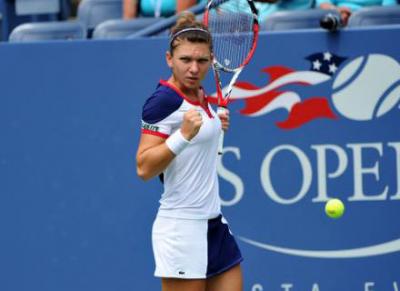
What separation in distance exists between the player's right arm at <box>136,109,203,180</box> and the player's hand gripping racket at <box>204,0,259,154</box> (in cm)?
63

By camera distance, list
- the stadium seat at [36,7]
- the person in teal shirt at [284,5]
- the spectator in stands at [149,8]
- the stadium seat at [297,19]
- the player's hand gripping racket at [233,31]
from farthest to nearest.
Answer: the stadium seat at [36,7] → the spectator in stands at [149,8] → the person in teal shirt at [284,5] → the stadium seat at [297,19] → the player's hand gripping racket at [233,31]

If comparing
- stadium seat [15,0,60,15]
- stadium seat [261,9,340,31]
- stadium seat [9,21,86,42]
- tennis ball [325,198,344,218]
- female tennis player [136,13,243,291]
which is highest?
stadium seat [261,9,340,31]

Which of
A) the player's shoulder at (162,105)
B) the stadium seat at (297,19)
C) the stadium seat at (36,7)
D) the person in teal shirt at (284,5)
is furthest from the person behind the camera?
the stadium seat at (36,7)

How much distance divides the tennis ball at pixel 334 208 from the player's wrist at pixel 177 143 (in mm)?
1431

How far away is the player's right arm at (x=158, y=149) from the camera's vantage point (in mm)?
4227

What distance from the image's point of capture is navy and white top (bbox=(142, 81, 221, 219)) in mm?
4422

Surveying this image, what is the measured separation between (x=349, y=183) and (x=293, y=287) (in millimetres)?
624

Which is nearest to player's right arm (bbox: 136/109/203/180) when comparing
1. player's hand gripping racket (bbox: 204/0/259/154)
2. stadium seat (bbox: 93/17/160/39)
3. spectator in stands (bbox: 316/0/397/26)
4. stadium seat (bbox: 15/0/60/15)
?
player's hand gripping racket (bbox: 204/0/259/154)

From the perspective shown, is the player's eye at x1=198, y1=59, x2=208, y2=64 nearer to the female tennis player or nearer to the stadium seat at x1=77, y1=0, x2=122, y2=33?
the female tennis player

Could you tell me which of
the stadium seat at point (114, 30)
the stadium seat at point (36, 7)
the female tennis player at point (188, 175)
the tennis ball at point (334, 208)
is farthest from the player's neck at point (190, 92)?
the stadium seat at point (36, 7)

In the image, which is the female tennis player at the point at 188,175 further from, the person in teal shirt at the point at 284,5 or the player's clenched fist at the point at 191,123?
the person in teal shirt at the point at 284,5

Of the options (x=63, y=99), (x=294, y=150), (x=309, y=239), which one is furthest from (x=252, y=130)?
(x=63, y=99)

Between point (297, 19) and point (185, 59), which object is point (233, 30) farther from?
point (297, 19)

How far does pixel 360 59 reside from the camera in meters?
5.54
